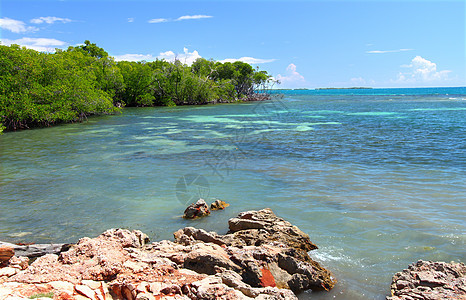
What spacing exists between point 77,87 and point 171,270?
101 ft

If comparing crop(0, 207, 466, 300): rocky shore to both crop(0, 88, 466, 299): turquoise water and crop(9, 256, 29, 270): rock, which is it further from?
crop(0, 88, 466, 299): turquoise water

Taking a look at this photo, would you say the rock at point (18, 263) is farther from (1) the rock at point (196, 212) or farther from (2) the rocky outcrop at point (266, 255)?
(1) the rock at point (196, 212)

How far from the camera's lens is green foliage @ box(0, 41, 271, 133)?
2539 cm

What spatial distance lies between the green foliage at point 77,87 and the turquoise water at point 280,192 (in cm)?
846

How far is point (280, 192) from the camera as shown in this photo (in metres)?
10.4

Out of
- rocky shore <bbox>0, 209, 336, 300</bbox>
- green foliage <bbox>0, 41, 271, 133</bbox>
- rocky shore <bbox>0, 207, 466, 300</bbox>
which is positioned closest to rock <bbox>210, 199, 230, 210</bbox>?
rocky shore <bbox>0, 209, 336, 300</bbox>

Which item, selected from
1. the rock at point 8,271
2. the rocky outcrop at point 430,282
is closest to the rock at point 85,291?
the rock at point 8,271

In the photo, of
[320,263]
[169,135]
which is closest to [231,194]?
[320,263]

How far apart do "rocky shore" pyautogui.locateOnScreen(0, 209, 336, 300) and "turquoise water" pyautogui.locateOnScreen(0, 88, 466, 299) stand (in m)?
0.56

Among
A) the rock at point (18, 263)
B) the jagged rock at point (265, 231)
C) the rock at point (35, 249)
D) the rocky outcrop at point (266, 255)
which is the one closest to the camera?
the rock at point (18, 263)

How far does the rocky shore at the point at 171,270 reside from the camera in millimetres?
4324

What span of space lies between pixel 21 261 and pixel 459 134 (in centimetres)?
2561

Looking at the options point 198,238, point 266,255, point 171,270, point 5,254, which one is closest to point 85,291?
point 171,270

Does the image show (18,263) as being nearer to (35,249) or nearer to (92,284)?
(35,249)
